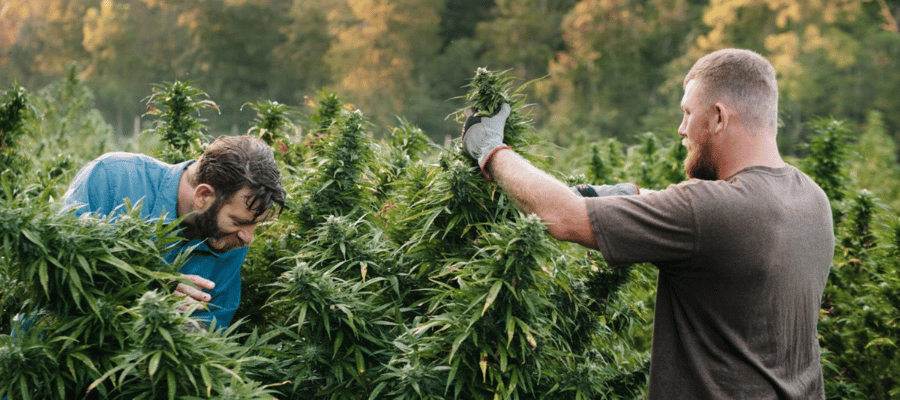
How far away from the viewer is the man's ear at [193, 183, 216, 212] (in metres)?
2.91

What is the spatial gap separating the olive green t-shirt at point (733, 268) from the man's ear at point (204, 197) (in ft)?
4.90

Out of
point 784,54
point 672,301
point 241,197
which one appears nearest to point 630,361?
point 672,301

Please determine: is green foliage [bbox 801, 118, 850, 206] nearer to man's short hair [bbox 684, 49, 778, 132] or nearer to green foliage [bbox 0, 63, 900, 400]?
green foliage [bbox 0, 63, 900, 400]

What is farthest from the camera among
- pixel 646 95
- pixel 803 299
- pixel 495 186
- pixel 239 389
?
pixel 646 95

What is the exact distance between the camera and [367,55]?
1339 inches

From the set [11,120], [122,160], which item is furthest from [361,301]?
[11,120]

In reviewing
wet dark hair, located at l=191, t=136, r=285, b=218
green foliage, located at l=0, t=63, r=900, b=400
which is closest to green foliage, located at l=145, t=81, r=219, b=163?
green foliage, located at l=0, t=63, r=900, b=400

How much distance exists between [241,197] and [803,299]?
203 centimetres

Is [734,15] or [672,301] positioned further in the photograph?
[734,15]

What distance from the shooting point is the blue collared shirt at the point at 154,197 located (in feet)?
9.43

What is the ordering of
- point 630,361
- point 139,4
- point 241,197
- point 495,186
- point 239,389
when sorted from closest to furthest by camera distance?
1. point 239,389
2. point 495,186
3. point 241,197
4. point 630,361
5. point 139,4

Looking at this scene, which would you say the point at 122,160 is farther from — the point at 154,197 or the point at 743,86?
the point at 743,86

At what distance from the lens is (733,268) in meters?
2.30

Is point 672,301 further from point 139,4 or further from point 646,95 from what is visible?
point 139,4
